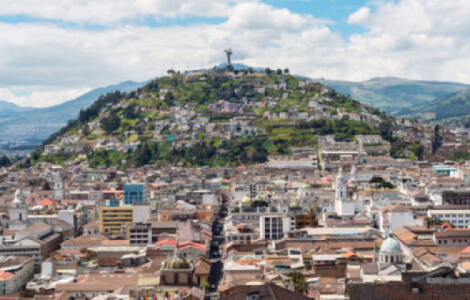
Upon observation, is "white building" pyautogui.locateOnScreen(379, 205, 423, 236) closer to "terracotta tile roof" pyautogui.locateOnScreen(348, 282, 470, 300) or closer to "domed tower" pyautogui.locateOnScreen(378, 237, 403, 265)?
"domed tower" pyautogui.locateOnScreen(378, 237, 403, 265)

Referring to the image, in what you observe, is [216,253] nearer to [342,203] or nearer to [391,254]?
[342,203]

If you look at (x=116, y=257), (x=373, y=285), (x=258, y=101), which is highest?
(x=258, y=101)

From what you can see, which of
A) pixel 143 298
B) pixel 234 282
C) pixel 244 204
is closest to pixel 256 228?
pixel 244 204

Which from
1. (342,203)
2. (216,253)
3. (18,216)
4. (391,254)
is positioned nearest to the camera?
(391,254)

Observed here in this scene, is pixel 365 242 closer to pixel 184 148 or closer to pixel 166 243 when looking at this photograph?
pixel 166 243

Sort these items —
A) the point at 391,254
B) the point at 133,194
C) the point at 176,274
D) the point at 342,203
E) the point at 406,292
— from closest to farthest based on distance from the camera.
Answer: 1. the point at 406,292
2. the point at 176,274
3. the point at 391,254
4. the point at 342,203
5. the point at 133,194

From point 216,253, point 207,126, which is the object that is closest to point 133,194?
point 216,253

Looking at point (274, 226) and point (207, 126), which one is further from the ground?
point (207, 126)
